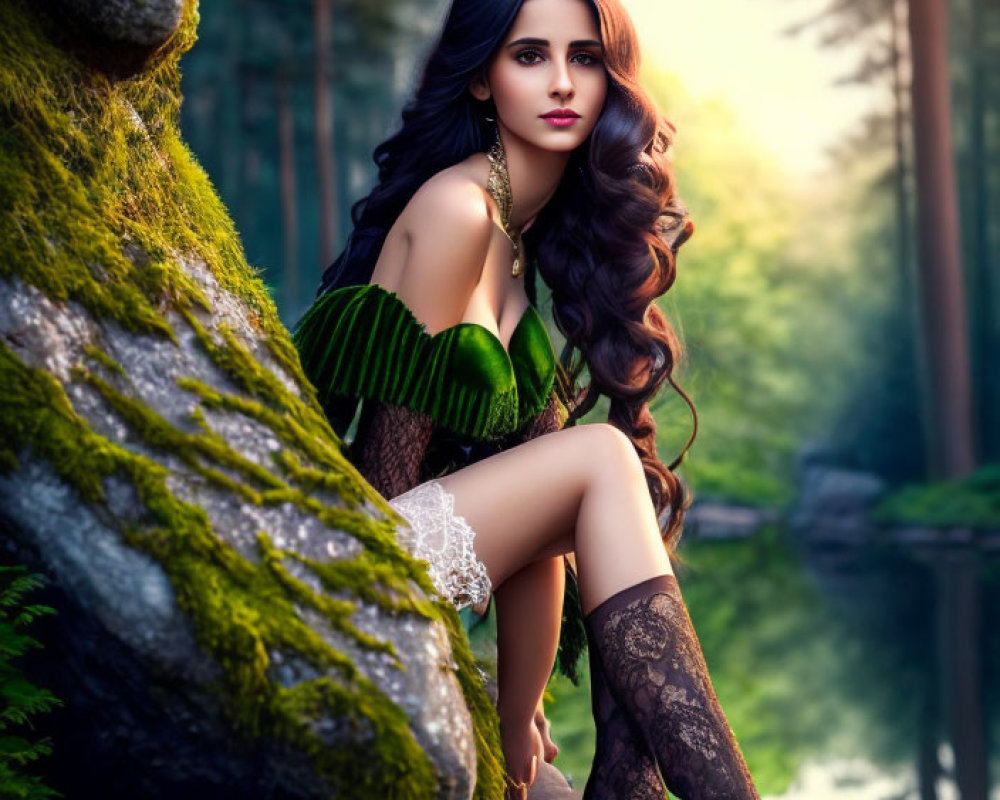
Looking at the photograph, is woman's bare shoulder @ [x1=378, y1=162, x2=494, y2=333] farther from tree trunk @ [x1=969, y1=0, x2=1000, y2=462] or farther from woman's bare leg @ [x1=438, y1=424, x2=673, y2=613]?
tree trunk @ [x1=969, y1=0, x2=1000, y2=462]

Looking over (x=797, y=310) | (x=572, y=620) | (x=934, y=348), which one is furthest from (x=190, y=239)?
(x=797, y=310)

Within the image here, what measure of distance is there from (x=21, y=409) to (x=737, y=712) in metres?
5.16

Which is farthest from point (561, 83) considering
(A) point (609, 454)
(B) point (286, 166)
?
(B) point (286, 166)

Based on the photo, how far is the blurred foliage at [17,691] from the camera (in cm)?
212

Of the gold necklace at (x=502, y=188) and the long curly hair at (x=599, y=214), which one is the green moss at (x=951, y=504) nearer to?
the long curly hair at (x=599, y=214)

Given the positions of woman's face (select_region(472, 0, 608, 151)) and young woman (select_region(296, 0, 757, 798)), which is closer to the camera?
young woman (select_region(296, 0, 757, 798))

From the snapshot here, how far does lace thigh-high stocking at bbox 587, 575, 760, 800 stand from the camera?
106 inches

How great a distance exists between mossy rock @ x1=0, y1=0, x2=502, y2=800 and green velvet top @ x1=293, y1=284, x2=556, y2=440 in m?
0.54

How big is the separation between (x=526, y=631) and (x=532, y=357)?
681 millimetres

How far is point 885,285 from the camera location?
21.5 meters

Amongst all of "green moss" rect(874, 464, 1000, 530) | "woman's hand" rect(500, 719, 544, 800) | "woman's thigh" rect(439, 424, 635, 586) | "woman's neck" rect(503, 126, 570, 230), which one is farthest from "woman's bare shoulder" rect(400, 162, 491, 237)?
"green moss" rect(874, 464, 1000, 530)

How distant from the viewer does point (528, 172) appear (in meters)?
3.41

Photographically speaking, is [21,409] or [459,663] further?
[459,663]

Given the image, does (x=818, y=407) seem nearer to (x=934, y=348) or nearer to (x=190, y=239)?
(x=934, y=348)
